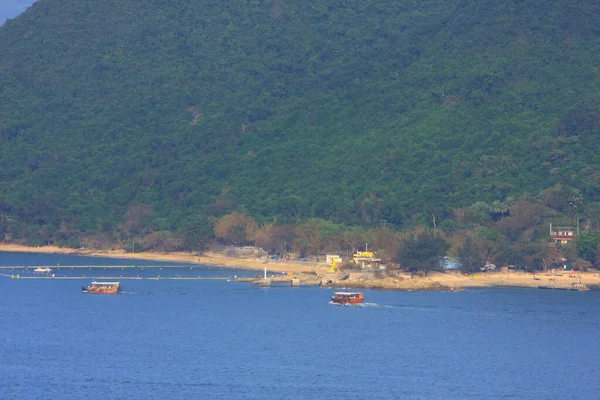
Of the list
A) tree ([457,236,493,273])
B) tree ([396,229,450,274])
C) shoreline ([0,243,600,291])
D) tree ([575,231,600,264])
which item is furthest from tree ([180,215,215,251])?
tree ([575,231,600,264])

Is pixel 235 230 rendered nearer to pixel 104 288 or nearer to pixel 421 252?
pixel 421 252

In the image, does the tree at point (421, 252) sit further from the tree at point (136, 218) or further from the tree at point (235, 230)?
the tree at point (136, 218)

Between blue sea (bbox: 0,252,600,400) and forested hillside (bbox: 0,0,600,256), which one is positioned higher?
forested hillside (bbox: 0,0,600,256)

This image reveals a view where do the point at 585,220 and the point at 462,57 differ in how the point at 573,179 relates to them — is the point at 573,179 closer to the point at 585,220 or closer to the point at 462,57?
the point at 585,220

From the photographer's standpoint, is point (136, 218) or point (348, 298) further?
point (136, 218)

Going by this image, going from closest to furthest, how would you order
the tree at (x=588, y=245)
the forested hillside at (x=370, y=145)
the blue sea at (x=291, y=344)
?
the blue sea at (x=291, y=344) < the tree at (x=588, y=245) < the forested hillside at (x=370, y=145)

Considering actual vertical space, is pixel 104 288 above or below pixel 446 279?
below

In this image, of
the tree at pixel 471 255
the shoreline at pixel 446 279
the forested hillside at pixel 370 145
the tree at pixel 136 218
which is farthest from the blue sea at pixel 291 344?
the tree at pixel 136 218

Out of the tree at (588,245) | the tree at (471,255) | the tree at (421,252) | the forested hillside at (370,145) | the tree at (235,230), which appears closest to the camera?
the tree at (421,252)

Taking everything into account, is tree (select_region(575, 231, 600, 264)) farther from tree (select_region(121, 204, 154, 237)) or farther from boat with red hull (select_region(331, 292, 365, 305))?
tree (select_region(121, 204, 154, 237))

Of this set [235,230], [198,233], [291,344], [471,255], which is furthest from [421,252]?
[198,233]
